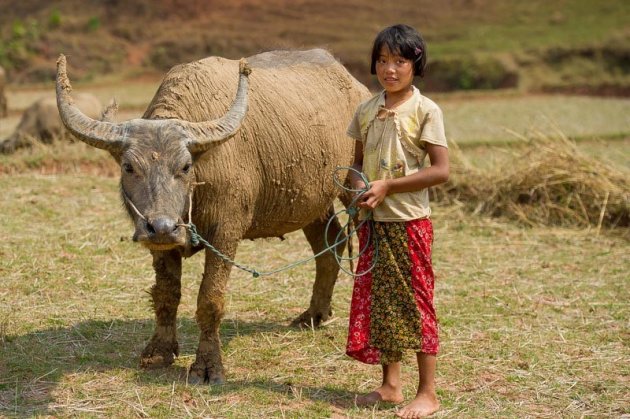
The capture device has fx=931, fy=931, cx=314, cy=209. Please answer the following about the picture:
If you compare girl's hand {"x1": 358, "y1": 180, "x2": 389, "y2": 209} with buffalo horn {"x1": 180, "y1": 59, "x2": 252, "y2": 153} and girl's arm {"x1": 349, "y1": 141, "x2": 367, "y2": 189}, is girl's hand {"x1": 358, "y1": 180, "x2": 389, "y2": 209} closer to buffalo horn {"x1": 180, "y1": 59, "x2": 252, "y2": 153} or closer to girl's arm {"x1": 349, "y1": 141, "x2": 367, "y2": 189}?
girl's arm {"x1": 349, "y1": 141, "x2": 367, "y2": 189}

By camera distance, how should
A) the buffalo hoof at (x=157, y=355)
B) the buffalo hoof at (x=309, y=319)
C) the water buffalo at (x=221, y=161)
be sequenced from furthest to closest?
1. the buffalo hoof at (x=309, y=319)
2. the buffalo hoof at (x=157, y=355)
3. the water buffalo at (x=221, y=161)

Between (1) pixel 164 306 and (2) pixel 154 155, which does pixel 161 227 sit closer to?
(2) pixel 154 155

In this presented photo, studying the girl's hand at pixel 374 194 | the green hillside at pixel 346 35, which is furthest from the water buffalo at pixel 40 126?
the green hillside at pixel 346 35

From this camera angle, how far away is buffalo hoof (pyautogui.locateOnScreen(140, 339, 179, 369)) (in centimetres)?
505

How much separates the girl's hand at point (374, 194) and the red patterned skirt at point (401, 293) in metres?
0.20

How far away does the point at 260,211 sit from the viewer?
5238mm

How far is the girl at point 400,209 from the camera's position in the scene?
4.32 metres

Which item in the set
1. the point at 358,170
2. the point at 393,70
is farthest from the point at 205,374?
the point at 393,70

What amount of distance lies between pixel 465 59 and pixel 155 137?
53.2 feet

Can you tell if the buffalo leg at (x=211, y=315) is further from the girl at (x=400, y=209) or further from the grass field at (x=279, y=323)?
the girl at (x=400, y=209)

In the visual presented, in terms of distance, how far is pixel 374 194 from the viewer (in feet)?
14.1

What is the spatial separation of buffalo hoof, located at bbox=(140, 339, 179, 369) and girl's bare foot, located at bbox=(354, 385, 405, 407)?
1.13 meters

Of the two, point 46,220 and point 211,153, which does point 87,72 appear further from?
point 211,153

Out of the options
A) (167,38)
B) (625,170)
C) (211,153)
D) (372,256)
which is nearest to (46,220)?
(211,153)
